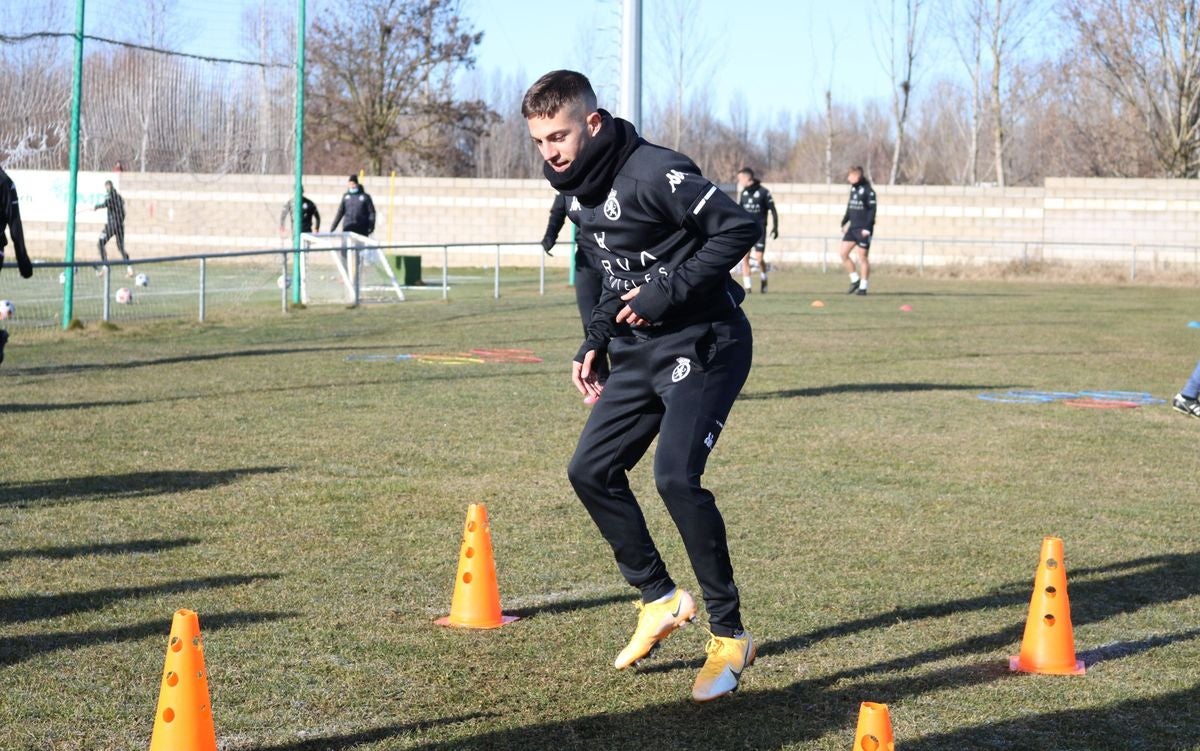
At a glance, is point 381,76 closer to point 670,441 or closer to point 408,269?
point 408,269

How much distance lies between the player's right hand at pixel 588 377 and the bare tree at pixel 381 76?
4629 centimetres

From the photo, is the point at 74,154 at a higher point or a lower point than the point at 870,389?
higher

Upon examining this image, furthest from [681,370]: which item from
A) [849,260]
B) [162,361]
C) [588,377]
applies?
[849,260]

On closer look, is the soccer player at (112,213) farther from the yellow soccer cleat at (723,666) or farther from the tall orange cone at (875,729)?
the tall orange cone at (875,729)

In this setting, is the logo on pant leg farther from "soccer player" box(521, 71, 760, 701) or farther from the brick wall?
the brick wall

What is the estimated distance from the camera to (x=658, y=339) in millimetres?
4910

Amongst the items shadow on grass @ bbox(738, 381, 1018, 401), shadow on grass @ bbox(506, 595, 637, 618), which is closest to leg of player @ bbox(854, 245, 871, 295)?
shadow on grass @ bbox(738, 381, 1018, 401)

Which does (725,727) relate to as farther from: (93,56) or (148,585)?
(93,56)

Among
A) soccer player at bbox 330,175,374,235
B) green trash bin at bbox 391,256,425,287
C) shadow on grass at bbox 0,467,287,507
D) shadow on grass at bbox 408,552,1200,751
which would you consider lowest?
shadow on grass at bbox 408,552,1200,751

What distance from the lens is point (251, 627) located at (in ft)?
17.6

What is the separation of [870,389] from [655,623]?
8.70 m

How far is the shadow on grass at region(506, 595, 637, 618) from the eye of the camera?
18.6ft

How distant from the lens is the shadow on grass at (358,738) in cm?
410

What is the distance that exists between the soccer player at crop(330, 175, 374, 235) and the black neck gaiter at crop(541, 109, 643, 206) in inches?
860
